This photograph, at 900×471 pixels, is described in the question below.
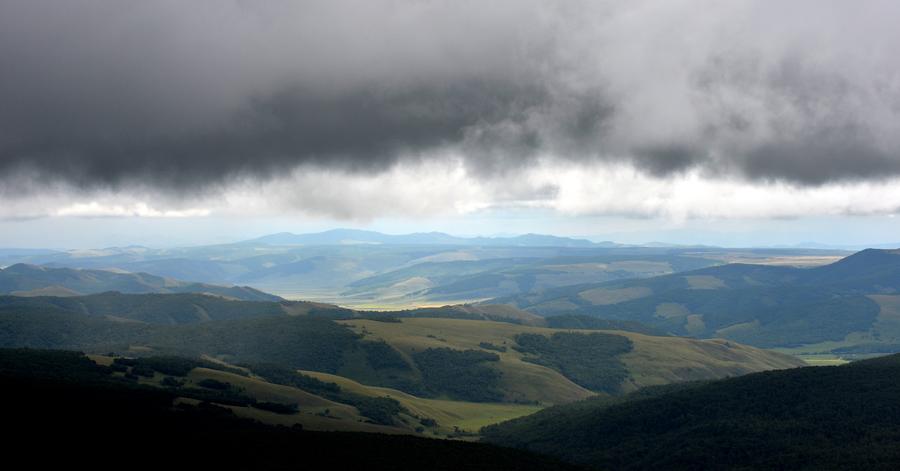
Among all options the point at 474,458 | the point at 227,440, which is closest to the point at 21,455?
the point at 227,440

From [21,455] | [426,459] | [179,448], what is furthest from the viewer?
[426,459]

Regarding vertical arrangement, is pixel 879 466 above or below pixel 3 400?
below

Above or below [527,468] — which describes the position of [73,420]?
above

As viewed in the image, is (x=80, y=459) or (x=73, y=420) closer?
(x=80, y=459)

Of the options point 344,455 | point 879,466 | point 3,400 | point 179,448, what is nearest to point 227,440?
point 179,448

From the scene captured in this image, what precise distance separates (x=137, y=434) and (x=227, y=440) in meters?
20.2

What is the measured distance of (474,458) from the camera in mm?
194000

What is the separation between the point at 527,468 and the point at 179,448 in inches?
3140

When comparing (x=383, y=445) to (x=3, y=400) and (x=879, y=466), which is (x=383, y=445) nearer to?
(x=3, y=400)

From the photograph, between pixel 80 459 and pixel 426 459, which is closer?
pixel 80 459

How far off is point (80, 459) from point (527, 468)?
98239mm

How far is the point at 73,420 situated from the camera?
607ft

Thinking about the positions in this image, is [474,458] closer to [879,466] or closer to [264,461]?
[264,461]

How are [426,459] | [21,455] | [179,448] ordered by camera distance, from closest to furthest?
[21,455] < [179,448] < [426,459]
